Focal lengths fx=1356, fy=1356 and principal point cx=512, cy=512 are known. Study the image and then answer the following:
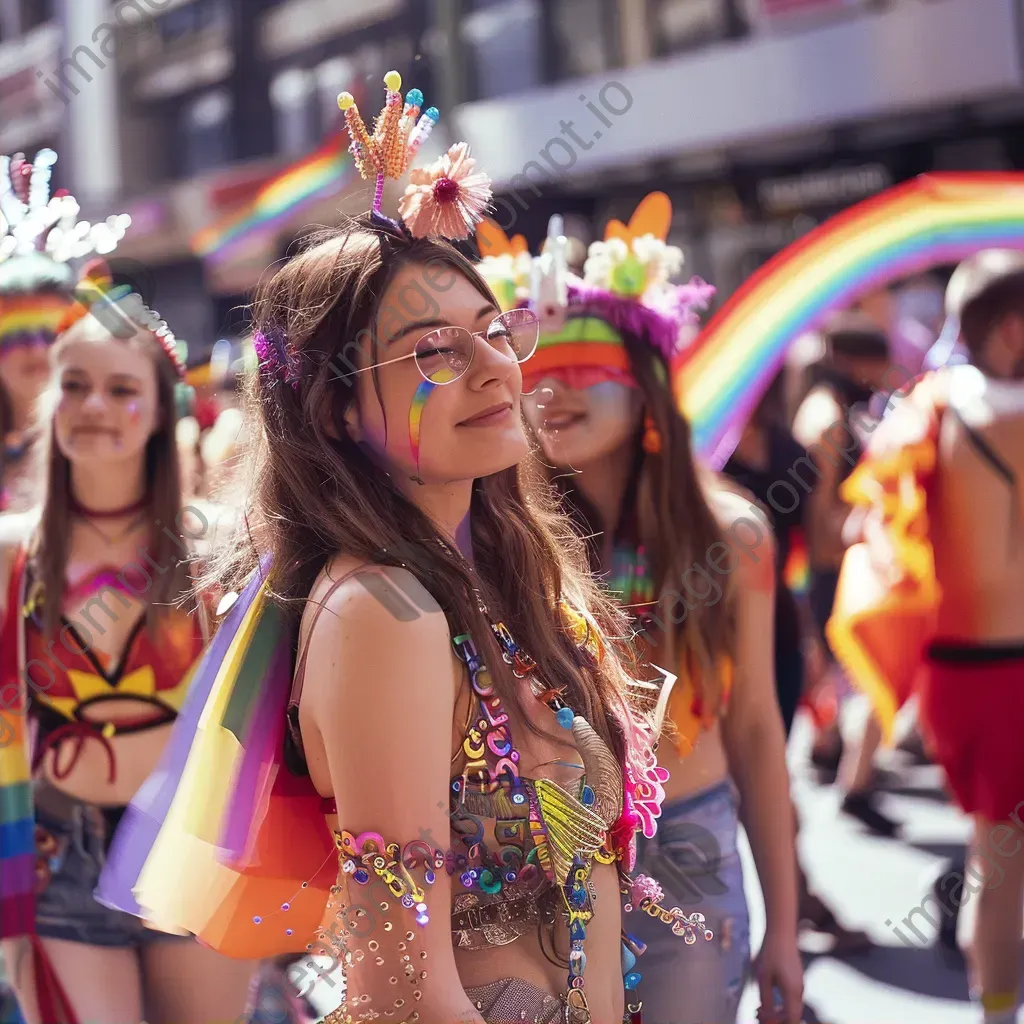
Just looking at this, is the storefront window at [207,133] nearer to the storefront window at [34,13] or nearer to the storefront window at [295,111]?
the storefront window at [295,111]

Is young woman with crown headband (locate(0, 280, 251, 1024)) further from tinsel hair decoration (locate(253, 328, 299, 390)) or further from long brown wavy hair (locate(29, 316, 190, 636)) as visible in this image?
tinsel hair decoration (locate(253, 328, 299, 390))

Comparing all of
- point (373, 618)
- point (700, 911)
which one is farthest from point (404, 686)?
point (700, 911)

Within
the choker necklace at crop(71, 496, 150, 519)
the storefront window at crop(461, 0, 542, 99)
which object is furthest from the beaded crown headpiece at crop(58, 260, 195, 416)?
the storefront window at crop(461, 0, 542, 99)

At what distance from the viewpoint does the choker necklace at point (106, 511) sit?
300cm

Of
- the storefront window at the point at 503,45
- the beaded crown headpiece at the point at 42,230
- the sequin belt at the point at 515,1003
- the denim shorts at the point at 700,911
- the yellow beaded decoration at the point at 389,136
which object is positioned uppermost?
the storefront window at the point at 503,45

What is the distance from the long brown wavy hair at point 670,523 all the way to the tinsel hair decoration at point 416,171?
2.89 feet

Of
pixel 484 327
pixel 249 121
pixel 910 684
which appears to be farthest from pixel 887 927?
pixel 249 121

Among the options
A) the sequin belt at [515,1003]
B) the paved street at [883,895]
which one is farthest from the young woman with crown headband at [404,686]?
the paved street at [883,895]

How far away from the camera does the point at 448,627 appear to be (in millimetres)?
1522

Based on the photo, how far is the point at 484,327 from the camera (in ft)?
5.43

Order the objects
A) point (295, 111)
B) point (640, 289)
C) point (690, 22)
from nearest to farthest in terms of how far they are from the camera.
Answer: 1. point (640, 289)
2. point (690, 22)
3. point (295, 111)

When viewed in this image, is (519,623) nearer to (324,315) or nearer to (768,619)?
(324,315)

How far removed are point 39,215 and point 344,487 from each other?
1.93 m

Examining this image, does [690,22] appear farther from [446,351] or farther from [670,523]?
[446,351]
